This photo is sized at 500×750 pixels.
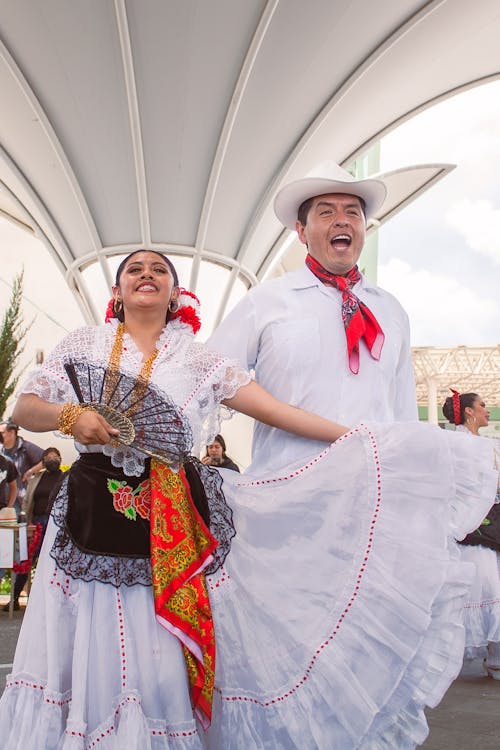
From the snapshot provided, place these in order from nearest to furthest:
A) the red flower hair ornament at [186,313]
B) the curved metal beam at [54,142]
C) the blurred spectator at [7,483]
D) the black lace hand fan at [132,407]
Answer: the black lace hand fan at [132,407] < the red flower hair ornament at [186,313] < the blurred spectator at [7,483] < the curved metal beam at [54,142]

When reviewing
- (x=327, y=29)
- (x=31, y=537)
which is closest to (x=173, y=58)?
(x=327, y=29)

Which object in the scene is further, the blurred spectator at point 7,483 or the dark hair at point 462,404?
the blurred spectator at point 7,483

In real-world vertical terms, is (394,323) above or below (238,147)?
below

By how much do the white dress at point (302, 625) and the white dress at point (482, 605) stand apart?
2459 mm

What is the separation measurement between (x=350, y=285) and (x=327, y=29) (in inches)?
402

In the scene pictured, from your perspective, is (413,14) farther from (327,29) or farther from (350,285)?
(350,285)

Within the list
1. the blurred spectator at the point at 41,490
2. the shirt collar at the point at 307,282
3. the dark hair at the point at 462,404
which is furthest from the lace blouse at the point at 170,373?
the blurred spectator at the point at 41,490

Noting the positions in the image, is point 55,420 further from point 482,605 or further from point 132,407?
point 482,605

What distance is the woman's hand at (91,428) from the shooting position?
2488 mm

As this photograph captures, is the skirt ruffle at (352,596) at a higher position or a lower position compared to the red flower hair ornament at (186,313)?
lower

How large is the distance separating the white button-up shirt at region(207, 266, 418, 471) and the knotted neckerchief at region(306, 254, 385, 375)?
3 centimetres

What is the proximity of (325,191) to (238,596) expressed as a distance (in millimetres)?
A: 1759

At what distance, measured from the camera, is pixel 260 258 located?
1728cm

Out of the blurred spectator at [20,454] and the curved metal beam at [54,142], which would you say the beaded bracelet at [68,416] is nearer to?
the blurred spectator at [20,454]
